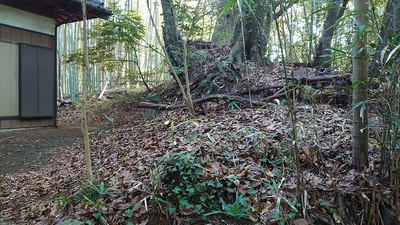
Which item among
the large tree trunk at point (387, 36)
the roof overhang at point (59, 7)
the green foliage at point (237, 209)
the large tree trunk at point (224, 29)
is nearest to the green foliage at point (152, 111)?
the roof overhang at point (59, 7)

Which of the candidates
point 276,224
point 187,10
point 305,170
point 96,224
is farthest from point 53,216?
point 187,10

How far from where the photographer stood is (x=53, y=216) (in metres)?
2.26

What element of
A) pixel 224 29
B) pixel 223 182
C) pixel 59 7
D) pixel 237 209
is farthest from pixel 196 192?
pixel 224 29

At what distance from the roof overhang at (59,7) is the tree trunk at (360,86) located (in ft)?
17.3

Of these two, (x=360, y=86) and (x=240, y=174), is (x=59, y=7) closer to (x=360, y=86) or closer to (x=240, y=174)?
(x=240, y=174)

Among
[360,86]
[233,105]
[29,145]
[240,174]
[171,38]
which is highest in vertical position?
[171,38]

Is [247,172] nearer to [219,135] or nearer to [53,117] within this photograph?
[219,135]

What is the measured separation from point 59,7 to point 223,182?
5779 mm

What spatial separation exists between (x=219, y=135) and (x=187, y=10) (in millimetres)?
3329

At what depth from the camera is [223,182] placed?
2.12 m

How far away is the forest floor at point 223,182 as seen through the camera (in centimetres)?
189

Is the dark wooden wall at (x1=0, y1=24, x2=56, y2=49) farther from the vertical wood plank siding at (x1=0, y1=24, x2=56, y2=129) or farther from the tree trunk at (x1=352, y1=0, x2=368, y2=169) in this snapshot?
the tree trunk at (x1=352, y1=0, x2=368, y2=169)

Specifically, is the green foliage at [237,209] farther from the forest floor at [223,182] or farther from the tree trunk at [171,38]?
the tree trunk at [171,38]

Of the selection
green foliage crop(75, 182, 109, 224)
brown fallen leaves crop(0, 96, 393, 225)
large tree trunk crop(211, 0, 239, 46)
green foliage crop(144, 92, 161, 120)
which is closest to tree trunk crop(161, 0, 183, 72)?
green foliage crop(144, 92, 161, 120)
